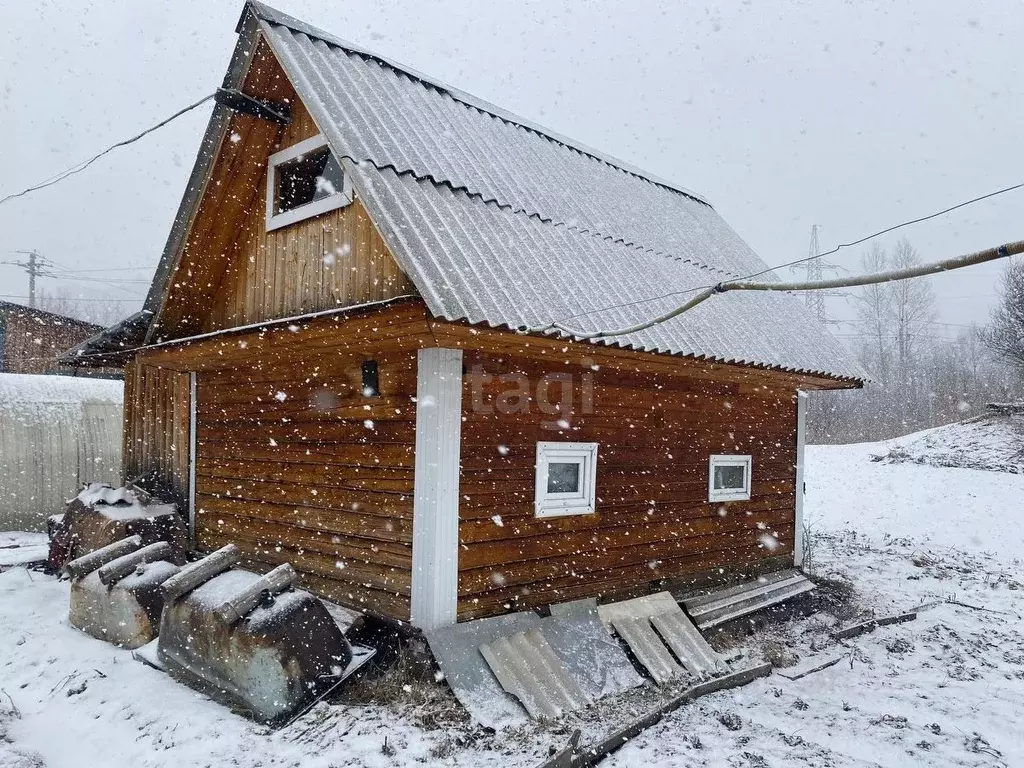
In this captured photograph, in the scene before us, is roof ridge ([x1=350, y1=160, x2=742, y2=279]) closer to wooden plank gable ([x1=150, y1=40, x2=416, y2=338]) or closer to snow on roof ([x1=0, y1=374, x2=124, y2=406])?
wooden plank gable ([x1=150, y1=40, x2=416, y2=338])

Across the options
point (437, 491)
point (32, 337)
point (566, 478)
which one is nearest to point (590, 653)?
point (566, 478)

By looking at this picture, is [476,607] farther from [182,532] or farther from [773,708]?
[182,532]

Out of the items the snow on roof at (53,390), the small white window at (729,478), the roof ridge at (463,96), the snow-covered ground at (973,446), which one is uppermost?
the roof ridge at (463,96)

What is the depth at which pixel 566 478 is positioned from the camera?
701 cm

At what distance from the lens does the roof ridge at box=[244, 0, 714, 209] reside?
6.96m

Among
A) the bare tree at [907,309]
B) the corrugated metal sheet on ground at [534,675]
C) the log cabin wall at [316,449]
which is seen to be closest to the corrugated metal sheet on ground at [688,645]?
the corrugated metal sheet on ground at [534,675]

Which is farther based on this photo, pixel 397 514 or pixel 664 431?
pixel 664 431

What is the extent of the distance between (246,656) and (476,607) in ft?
6.16

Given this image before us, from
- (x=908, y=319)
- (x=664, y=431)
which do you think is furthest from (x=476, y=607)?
(x=908, y=319)

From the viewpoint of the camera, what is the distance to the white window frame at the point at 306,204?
258 inches

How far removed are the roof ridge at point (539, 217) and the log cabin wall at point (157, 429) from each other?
14.5 ft

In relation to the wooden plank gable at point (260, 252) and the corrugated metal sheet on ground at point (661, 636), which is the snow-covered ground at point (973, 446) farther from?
the wooden plank gable at point (260, 252)

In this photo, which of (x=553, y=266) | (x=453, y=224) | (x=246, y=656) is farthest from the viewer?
(x=553, y=266)

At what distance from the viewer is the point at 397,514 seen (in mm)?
Result: 6121
